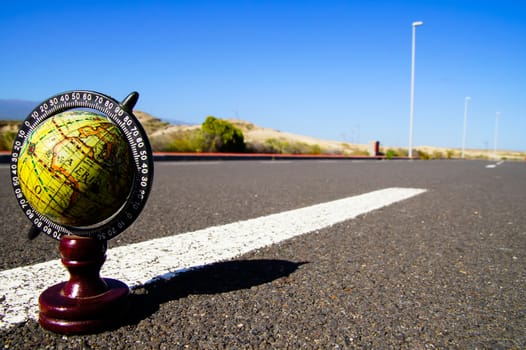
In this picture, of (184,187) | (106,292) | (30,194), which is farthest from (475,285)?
(184,187)

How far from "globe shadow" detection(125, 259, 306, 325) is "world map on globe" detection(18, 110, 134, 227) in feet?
1.39

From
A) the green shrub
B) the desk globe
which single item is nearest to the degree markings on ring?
the desk globe

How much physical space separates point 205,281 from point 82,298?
0.64 metres

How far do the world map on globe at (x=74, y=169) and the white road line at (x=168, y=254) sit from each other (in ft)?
1.48

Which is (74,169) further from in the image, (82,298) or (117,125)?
(82,298)

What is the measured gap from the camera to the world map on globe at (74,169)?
1542mm

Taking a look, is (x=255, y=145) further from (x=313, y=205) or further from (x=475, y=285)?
(x=475, y=285)

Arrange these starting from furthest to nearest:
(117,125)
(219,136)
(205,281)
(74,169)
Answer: (219,136) → (205,281) → (117,125) → (74,169)

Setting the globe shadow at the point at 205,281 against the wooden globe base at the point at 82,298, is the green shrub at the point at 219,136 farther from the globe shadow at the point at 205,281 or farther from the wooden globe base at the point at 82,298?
the wooden globe base at the point at 82,298

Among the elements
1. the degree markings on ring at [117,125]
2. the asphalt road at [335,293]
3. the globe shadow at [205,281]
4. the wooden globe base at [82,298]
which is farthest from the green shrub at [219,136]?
the wooden globe base at [82,298]

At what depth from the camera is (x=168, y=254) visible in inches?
100

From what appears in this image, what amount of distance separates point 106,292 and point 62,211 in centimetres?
36

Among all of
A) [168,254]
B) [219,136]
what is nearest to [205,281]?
[168,254]

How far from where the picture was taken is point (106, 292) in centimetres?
164
